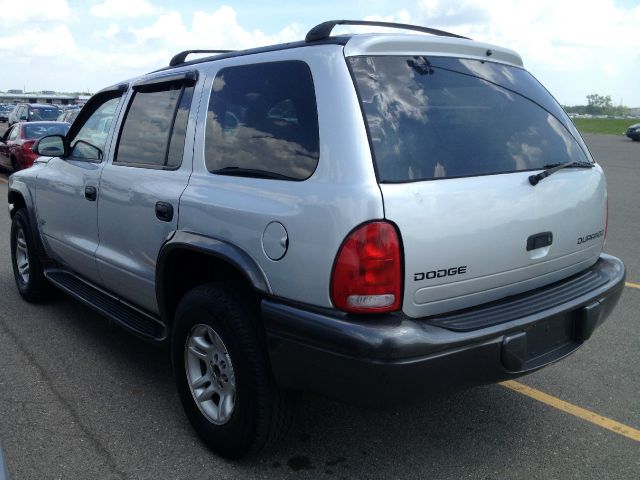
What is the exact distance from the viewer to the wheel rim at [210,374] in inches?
121

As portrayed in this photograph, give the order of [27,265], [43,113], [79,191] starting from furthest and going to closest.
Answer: [43,113] → [27,265] → [79,191]

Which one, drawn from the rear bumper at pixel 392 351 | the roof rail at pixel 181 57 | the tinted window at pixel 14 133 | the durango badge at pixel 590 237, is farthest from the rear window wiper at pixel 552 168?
the tinted window at pixel 14 133

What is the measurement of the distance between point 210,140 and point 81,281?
6.48ft

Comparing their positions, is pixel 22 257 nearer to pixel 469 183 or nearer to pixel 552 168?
pixel 469 183

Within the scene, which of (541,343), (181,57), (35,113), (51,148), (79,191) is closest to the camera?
(541,343)

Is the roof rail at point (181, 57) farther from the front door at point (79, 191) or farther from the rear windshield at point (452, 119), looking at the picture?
the rear windshield at point (452, 119)

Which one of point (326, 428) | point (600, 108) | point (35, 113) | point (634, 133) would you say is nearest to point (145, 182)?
point (326, 428)

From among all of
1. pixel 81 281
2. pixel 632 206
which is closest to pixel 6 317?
pixel 81 281

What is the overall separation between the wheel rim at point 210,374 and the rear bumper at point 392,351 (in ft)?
1.48

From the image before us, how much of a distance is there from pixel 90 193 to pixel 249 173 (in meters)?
1.67

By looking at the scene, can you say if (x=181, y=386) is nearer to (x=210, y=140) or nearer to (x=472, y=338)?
(x=210, y=140)

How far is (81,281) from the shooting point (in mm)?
4684

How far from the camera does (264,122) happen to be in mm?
3025

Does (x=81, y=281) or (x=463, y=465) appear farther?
(x=81, y=281)
